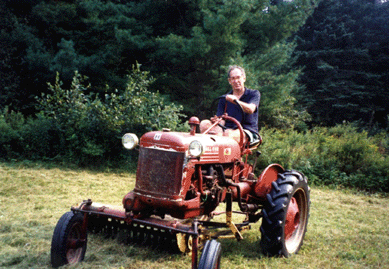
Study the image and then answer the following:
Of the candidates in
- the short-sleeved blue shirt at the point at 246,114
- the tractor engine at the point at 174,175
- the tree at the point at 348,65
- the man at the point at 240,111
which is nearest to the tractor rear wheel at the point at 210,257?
the tractor engine at the point at 174,175

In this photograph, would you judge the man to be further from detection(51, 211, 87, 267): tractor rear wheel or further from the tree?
the tree

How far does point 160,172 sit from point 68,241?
41.7 inches

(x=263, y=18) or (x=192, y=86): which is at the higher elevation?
(x=263, y=18)

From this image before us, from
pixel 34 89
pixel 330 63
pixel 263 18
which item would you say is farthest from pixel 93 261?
pixel 330 63

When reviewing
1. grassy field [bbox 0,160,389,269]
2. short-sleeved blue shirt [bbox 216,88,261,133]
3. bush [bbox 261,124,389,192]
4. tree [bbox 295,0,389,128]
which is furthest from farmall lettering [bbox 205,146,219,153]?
tree [bbox 295,0,389,128]

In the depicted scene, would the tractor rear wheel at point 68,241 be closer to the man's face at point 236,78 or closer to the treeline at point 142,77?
the man's face at point 236,78

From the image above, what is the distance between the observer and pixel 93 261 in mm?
3377

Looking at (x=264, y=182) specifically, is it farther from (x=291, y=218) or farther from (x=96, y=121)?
(x=96, y=121)

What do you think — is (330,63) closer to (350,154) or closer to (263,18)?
(263,18)

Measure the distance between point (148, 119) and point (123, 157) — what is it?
1.25m

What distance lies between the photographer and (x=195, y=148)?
9.41 ft

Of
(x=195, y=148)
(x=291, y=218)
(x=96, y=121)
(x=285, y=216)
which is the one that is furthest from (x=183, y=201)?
(x=96, y=121)

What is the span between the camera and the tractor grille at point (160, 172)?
3.02 meters

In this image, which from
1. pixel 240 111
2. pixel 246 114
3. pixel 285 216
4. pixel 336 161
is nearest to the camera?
pixel 285 216
